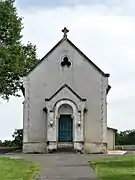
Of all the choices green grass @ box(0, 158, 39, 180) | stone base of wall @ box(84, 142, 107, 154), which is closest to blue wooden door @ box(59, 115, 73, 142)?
stone base of wall @ box(84, 142, 107, 154)

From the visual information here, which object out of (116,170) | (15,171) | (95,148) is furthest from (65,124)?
(15,171)

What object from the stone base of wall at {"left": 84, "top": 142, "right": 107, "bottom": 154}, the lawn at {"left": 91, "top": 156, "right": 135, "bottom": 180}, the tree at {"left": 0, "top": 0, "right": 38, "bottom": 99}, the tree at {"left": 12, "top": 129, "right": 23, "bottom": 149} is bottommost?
the lawn at {"left": 91, "top": 156, "right": 135, "bottom": 180}

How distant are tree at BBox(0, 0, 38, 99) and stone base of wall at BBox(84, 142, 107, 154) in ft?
32.0

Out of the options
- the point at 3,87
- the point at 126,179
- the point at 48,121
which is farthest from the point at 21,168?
the point at 3,87

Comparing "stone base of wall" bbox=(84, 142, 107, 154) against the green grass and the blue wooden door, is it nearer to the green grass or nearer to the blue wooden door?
the blue wooden door

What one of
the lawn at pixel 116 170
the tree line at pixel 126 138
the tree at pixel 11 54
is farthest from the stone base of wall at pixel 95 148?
the tree line at pixel 126 138

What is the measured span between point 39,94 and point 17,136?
905cm

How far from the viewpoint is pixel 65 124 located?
4162 cm

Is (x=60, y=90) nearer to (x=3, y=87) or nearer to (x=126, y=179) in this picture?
(x=3, y=87)

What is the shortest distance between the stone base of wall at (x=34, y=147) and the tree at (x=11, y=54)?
746 centimetres

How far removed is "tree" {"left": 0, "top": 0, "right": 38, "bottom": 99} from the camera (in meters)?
47.5

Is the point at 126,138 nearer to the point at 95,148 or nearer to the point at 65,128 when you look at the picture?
the point at 95,148

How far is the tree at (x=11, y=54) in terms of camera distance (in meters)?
47.5

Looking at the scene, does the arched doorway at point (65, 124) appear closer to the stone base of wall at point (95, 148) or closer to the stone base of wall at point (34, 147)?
the stone base of wall at point (95, 148)
